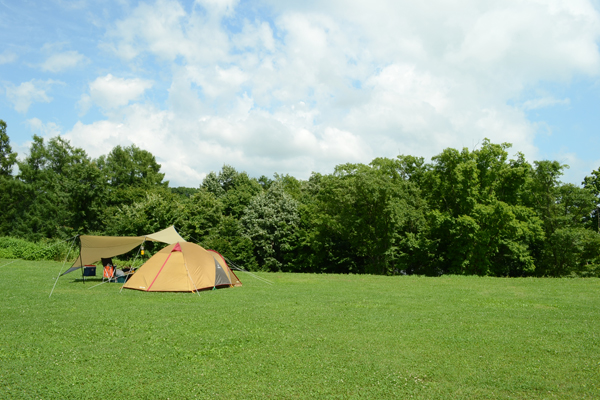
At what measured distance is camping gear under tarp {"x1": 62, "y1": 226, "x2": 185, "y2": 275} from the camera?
1744 centimetres

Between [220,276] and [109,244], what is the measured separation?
16.5 feet

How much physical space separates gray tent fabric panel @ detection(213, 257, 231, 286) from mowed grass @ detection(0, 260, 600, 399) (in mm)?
2810

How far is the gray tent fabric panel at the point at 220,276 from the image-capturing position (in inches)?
675

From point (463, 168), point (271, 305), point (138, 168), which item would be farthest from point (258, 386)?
point (138, 168)

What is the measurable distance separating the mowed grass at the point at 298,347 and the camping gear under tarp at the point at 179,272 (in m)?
1.38

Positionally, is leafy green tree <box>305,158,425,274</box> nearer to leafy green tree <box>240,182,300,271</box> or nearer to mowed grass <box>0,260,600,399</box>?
leafy green tree <box>240,182,300,271</box>

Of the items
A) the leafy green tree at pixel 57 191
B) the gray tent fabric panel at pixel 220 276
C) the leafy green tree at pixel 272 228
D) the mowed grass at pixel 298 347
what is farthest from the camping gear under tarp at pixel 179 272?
the leafy green tree at pixel 57 191

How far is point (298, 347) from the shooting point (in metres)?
7.92

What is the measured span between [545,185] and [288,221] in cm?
2204

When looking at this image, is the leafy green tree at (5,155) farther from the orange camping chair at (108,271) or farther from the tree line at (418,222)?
the orange camping chair at (108,271)

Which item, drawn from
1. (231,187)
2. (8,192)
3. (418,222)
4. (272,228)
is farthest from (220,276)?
(8,192)

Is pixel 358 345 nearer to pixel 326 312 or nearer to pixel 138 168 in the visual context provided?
pixel 326 312

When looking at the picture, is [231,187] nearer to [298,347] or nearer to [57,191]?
[57,191]

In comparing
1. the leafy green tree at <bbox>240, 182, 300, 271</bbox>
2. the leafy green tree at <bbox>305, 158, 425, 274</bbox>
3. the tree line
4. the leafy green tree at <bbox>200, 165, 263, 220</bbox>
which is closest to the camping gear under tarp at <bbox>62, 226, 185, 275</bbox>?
the tree line
